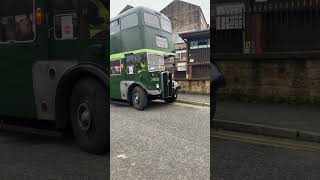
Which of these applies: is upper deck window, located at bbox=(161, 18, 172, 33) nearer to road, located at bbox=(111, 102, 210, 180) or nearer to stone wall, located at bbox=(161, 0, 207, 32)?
stone wall, located at bbox=(161, 0, 207, 32)

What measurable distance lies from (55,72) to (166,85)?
3.96 ft

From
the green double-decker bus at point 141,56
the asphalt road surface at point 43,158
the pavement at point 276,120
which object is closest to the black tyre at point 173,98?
the green double-decker bus at point 141,56

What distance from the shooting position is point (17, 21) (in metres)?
2.38

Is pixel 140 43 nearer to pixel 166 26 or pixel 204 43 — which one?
pixel 166 26

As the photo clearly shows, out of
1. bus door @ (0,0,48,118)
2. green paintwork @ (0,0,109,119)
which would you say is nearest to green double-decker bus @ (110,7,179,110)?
green paintwork @ (0,0,109,119)

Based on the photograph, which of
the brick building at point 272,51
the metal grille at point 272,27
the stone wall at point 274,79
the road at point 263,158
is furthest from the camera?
the metal grille at point 272,27

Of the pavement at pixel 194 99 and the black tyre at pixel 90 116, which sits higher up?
the pavement at pixel 194 99

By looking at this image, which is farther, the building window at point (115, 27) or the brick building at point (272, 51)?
the brick building at point (272, 51)

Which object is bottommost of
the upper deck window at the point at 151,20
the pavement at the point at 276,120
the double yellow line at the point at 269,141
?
the double yellow line at the point at 269,141

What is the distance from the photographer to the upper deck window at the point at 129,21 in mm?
1287

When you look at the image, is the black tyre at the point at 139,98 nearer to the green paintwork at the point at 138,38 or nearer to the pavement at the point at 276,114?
the green paintwork at the point at 138,38

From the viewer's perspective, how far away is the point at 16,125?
105 inches

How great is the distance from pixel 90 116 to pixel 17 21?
90 centimetres

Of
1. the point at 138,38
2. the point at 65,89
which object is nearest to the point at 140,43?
the point at 138,38
